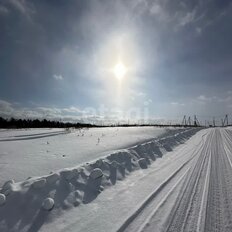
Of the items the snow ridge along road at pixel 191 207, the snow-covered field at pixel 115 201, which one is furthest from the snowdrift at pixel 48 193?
the snow ridge along road at pixel 191 207

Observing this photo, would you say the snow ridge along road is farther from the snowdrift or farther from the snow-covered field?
the snowdrift

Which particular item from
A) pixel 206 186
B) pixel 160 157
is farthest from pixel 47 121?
pixel 206 186

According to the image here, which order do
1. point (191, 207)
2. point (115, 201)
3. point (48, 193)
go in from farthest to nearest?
Result: point (115, 201), point (48, 193), point (191, 207)

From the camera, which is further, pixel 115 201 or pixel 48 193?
pixel 115 201

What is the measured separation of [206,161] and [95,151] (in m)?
4.83

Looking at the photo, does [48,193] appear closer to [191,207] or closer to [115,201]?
[115,201]

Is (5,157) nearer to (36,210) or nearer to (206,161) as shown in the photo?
(36,210)

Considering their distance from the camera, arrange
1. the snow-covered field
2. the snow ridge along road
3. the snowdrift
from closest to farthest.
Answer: the snow ridge along road
the snow-covered field
the snowdrift

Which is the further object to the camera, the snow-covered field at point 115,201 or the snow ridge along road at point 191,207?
the snow-covered field at point 115,201

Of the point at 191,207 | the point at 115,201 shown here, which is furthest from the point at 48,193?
the point at 191,207

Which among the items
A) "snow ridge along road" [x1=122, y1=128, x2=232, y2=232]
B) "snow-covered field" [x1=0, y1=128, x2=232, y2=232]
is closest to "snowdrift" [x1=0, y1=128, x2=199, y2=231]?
"snow-covered field" [x1=0, y1=128, x2=232, y2=232]

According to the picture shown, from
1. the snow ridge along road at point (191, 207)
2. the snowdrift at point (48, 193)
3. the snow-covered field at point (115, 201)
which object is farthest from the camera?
the snowdrift at point (48, 193)

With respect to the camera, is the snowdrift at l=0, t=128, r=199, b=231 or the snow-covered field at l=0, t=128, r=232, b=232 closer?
the snow-covered field at l=0, t=128, r=232, b=232

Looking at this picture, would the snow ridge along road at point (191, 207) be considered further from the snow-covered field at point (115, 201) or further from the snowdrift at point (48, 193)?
the snowdrift at point (48, 193)
